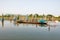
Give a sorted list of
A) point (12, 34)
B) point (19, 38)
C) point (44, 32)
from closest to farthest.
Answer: point (19, 38) < point (12, 34) < point (44, 32)

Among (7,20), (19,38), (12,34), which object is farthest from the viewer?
(7,20)

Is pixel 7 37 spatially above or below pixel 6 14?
below

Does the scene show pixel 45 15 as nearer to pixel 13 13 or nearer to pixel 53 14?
pixel 53 14

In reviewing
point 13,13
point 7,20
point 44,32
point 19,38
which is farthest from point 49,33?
point 7,20

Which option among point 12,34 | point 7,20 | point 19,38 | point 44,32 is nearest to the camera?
point 19,38

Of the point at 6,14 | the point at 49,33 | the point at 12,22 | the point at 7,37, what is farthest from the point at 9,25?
the point at 49,33

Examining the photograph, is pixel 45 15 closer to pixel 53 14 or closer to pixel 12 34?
pixel 53 14

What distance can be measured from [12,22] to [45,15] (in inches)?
39.1

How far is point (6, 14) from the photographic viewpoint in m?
3.46

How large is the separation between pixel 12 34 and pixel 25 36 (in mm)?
300

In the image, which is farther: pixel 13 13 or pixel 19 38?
pixel 13 13

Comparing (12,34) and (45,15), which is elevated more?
(45,15)

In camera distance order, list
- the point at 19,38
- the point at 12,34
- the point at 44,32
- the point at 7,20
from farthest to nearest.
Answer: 1. the point at 7,20
2. the point at 44,32
3. the point at 12,34
4. the point at 19,38

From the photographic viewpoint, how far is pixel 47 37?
311 centimetres
